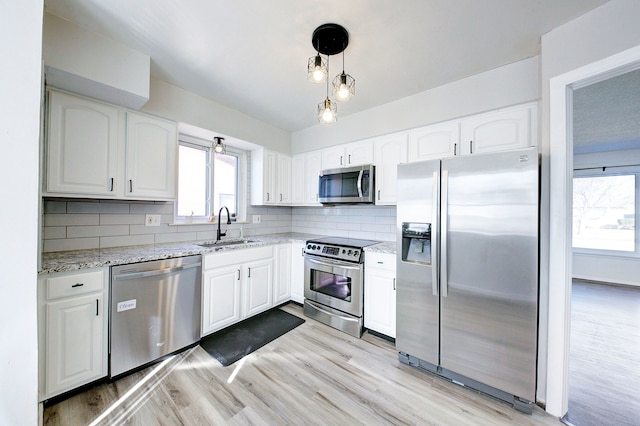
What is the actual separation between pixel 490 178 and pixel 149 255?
275cm

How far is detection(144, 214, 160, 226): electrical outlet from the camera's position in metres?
2.40

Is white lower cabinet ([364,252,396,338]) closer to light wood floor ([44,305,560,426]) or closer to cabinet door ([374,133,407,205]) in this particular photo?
light wood floor ([44,305,560,426])

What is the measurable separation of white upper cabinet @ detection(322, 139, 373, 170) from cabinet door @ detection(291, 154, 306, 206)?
1.41ft

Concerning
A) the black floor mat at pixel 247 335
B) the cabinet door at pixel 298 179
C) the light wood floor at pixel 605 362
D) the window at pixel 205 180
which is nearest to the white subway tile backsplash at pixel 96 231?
the window at pixel 205 180

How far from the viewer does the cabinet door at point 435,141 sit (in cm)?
228

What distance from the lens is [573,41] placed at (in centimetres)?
152

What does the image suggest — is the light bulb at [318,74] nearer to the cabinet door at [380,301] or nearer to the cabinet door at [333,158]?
the cabinet door at [333,158]

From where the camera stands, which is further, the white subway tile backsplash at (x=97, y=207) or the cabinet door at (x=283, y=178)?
the cabinet door at (x=283, y=178)

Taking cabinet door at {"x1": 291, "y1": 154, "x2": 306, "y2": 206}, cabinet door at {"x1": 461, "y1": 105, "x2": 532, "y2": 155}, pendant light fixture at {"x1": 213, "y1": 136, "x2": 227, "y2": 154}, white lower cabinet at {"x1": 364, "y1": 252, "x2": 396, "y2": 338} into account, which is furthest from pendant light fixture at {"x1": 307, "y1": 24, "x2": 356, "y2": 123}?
cabinet door at {"x1": 291, "y1": 154, "x2": 306, "y2": 206}

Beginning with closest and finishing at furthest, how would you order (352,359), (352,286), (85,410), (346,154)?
(85,410)
(352,359)
(352,286)
(346,154)

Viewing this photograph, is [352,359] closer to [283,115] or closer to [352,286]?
[352,286]

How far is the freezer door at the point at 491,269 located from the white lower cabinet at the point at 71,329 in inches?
102

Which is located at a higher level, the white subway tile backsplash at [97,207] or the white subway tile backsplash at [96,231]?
the white subway tile backsplash at [97,207]

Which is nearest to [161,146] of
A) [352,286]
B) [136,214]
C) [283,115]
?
[136,214]
